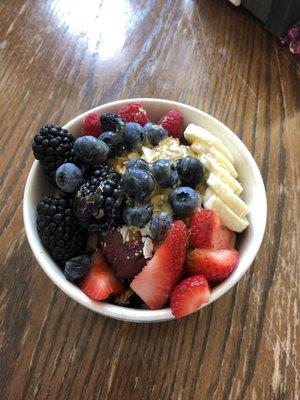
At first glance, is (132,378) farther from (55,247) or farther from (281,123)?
(281,123)

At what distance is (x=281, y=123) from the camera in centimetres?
87

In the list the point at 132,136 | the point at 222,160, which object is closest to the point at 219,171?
the point at 222,160

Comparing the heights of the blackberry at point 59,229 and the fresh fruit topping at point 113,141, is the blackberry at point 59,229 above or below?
below

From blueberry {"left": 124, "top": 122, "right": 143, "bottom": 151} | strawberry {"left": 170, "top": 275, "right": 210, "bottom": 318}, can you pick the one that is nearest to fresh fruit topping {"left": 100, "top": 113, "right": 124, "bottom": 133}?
blueberry {"left": 124, "top": 122, "right": 143, "bottom": 151}

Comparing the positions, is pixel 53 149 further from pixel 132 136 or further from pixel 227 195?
pixel 227 195

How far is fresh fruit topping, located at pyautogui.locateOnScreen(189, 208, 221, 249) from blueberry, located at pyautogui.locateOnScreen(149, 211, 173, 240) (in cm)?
3

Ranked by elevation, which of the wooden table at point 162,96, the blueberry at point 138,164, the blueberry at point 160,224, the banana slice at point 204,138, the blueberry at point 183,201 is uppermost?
Answer: the banana slice at point 204,138

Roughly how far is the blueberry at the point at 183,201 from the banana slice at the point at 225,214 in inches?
1.2

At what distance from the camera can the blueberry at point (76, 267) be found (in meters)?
0.58

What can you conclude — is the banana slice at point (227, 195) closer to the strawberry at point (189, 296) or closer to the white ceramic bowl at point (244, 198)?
the white ceramic bowl at point (244, 198)

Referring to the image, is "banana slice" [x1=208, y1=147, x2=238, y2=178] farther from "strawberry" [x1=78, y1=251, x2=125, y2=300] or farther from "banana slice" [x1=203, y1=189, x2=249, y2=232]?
"strawberry" [x1=78, y1=251, x2=125, y2=300]

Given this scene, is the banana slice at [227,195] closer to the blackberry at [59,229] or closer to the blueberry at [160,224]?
the blueberry at [160,224]

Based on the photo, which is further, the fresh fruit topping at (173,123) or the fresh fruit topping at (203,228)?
the fresh fruit topping at (173,123)

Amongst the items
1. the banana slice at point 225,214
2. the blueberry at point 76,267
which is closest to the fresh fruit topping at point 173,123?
the banana slice at point 225,214
